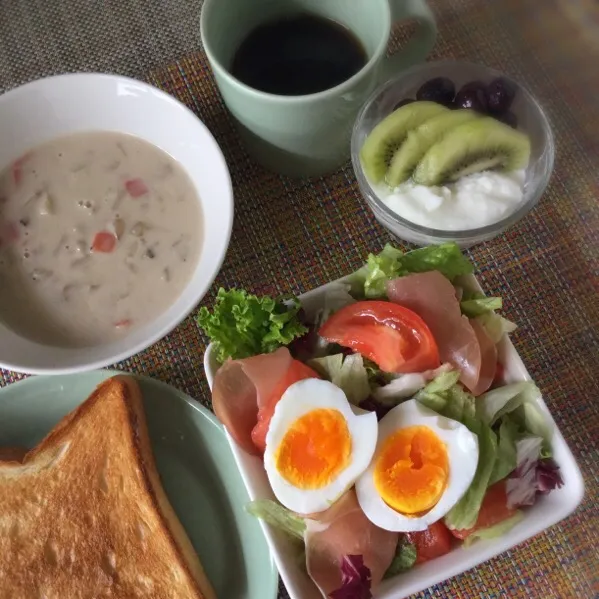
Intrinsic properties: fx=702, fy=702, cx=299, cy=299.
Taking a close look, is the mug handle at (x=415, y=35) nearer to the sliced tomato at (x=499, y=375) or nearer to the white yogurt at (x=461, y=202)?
the white yogurt at (x=461, y=202)

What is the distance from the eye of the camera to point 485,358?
994 mm

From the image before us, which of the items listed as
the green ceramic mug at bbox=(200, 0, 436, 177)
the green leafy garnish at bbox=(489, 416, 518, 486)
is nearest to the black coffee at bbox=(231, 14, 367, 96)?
the green ceramic mug at bbox=(200, 0, 436, 177)

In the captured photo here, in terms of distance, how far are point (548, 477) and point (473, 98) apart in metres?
0.58

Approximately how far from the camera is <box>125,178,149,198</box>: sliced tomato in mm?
1170

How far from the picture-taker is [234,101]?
1.05m

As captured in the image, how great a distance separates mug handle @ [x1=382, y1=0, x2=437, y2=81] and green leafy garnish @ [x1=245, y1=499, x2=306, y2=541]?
690mm

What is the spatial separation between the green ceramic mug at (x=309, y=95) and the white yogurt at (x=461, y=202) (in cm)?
15

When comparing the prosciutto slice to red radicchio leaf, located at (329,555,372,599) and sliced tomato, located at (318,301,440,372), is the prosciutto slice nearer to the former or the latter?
sliced tomato, located at (318,301,440,372)

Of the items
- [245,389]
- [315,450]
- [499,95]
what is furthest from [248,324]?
[499,95]

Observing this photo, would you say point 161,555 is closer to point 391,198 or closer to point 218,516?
point 218,516

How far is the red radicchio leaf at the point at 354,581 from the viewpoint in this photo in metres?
0.89

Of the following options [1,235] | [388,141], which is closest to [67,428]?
[1,235]

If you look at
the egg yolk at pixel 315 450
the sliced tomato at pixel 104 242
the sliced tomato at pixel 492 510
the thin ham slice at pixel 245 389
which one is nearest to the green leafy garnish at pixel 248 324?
the thin ham slice at pixel 245 389

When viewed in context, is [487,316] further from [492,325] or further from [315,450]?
[315,450]
